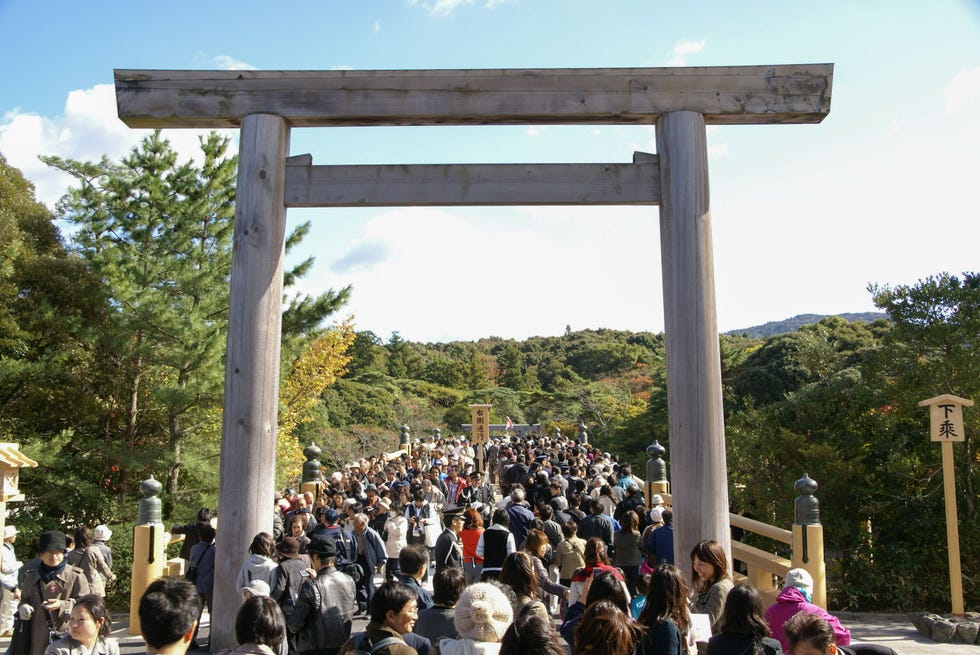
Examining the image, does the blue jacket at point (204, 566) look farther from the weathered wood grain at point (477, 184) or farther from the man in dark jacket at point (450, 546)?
the weathered wood grain at point (477, 184)

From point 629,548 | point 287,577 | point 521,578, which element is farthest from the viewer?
point 629,548

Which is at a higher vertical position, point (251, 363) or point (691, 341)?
point (691, 341)

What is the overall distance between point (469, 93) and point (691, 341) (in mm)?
2546

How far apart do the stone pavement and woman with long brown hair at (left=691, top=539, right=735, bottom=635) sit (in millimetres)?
4098

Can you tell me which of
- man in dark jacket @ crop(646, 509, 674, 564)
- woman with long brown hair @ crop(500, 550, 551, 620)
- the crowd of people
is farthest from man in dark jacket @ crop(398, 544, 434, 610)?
man in dark jacket @ crop(646, 509, 674, 564)

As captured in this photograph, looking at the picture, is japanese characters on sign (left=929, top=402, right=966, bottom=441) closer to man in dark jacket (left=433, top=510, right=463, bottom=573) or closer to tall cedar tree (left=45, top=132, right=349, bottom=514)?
man in dark jacket (left=433, top=510, right=463, bottom=573)

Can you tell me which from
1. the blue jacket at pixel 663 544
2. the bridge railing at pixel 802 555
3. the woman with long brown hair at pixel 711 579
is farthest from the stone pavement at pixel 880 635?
the woman with long brown hair at pixel 711 579

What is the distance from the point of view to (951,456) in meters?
8.94

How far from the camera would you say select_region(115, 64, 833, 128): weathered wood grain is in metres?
5.62

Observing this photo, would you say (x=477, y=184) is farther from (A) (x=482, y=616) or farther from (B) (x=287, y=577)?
(A) (x=482, y=616)

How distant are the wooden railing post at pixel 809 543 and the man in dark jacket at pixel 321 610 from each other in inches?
162

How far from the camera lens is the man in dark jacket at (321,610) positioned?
4.38 meters

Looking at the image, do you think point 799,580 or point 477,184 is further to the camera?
point 477,184

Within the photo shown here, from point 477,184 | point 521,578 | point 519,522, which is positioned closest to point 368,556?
point 519,522
